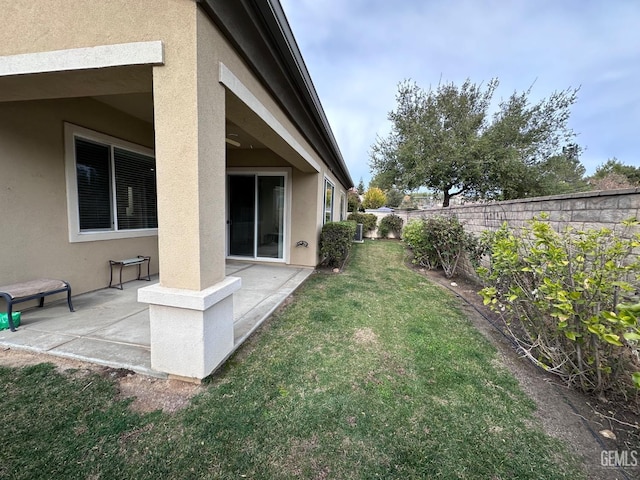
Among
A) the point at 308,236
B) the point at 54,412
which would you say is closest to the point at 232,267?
the point at 308,236

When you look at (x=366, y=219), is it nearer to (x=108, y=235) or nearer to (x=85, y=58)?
(x=108, y=235)

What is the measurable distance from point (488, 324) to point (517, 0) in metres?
8.29

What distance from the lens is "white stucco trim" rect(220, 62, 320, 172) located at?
2.27m

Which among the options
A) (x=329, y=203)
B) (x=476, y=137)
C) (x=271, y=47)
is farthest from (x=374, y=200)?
(x=271, y=47)

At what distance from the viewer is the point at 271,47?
2.83 m

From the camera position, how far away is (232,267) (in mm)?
6402

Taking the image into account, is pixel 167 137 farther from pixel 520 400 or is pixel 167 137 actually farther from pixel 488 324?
pixel 488 324

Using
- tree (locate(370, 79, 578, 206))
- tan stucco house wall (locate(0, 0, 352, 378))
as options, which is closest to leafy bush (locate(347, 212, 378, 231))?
tree (locate(370, 79, 578, 206))

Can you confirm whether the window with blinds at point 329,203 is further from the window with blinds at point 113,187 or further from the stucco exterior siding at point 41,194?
the stucco exterior siding at point 41,194

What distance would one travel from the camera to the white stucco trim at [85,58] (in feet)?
→ 6.37

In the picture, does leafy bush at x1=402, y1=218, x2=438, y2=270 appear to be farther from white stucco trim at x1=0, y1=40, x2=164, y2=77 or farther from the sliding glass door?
white stucco trim at x1=0, y1=40, x2=164, y2=77

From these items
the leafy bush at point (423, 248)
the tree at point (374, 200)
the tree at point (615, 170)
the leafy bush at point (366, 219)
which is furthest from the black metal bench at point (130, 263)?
the tree at point (615, 170)

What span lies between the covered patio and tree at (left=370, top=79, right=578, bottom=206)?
1206 cm

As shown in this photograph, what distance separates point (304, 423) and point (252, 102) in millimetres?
3026
